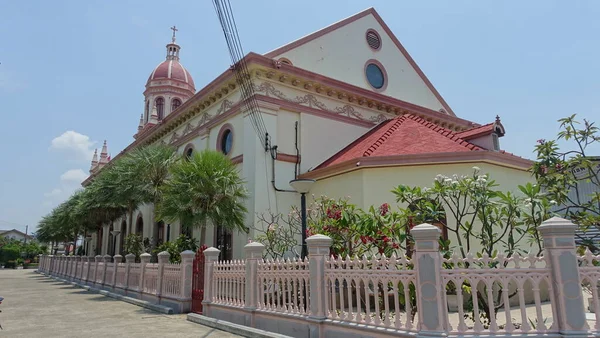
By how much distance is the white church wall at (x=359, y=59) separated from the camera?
18317mm

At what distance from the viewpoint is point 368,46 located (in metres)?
20.5

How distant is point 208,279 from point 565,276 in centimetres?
785

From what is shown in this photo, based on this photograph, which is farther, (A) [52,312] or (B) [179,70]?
(B) [179,70]

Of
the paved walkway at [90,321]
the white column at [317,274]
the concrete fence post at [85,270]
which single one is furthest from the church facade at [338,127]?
the white column at [317,274]

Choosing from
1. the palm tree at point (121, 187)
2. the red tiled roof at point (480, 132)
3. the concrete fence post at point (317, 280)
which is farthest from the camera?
the palm tree at point (121, 187)

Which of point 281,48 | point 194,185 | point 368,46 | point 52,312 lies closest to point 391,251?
point 194,185

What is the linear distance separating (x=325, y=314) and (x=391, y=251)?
187 cm

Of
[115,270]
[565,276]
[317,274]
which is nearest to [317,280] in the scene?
[317,274]

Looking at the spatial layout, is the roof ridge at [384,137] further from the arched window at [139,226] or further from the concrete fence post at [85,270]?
the arched window at [139,226]

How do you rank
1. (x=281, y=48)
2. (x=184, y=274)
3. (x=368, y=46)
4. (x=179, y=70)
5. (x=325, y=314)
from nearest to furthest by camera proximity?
(x=325, y=314)
(x=184, y=274)
(x=281, y=48)
(x=368, y=46)
(x=179, y=70)

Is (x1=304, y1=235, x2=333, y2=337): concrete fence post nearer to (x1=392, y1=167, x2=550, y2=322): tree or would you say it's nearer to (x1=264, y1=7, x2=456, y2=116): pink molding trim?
(x1=392, y1=167, x2=550, y2=322): tree

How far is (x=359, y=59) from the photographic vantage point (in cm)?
1983

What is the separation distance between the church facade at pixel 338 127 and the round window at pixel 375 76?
0.23 feet

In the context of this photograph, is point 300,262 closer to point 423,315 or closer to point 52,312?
point 423,315
